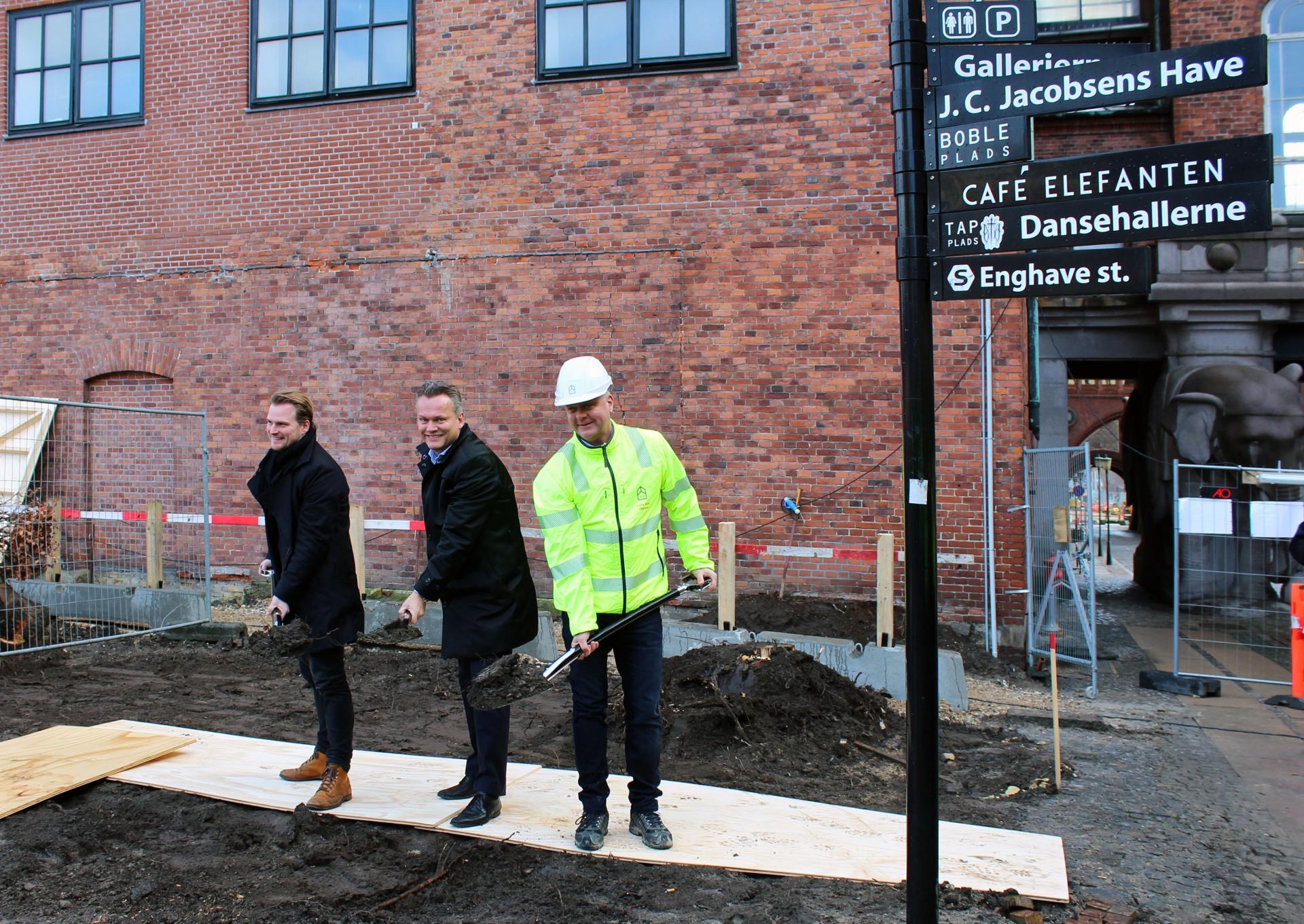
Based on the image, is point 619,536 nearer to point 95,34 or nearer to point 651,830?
point 651,830

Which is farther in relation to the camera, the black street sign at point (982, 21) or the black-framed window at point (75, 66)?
the black-framed window at point (75, 66)

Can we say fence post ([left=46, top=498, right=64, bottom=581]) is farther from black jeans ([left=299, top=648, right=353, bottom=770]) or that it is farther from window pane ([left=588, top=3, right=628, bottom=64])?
window pane ([left=588, top=3, right=628, bottom=64])

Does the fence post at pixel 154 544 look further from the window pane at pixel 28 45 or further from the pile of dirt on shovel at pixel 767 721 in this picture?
the window pane at pixel 28 45

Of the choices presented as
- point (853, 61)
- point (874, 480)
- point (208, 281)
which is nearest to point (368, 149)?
point (208, 281)

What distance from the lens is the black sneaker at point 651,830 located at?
4.45 meters

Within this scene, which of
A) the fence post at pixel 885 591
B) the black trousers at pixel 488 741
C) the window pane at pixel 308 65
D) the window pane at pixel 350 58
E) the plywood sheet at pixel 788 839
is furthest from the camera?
the window pane at pixel 308 65

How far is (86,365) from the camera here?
12.9m

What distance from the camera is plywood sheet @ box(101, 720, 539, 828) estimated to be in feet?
15.9

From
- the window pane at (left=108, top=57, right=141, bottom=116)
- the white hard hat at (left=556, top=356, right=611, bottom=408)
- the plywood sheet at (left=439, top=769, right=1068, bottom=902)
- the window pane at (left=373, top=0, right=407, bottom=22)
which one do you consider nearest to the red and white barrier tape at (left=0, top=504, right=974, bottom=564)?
the plywood sheet at (left=439, top=769, right=1068, bottom=902)

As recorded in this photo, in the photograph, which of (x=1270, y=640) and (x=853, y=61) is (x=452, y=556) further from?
(x=1270, y=640)

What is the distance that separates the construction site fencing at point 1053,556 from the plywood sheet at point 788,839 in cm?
466

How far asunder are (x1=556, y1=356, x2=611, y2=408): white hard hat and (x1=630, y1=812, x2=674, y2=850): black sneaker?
1888mm

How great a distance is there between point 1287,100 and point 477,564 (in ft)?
45.1

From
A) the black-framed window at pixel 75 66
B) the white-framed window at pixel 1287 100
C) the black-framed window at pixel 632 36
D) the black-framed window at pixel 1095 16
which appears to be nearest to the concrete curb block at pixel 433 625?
the black-framed window at pixel 632 36
